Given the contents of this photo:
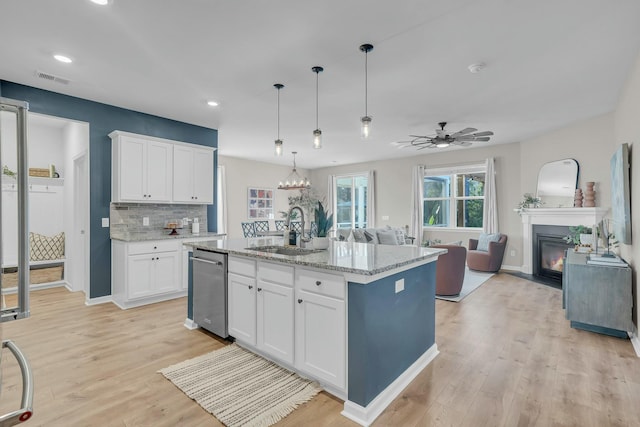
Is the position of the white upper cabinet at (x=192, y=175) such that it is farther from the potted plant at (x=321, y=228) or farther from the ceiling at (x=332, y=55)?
the potted plant at (x=321, y=228)

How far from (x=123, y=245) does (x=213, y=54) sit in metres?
2.65

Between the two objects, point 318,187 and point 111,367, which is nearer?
point 111,367

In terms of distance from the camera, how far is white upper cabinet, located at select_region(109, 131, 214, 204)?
14.0 ft

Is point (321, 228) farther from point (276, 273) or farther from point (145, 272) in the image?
point (145, 272)

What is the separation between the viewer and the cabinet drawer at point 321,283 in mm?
2041

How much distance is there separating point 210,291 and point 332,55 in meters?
2.49

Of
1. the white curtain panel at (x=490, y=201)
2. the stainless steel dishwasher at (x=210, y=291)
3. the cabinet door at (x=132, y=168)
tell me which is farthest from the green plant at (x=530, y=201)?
the cabinet door at (x=132, y=168)

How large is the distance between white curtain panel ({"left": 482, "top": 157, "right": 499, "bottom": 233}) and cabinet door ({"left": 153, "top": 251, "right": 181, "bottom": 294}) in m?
6.01

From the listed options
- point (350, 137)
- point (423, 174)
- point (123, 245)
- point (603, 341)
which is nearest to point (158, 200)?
point (123, 245)

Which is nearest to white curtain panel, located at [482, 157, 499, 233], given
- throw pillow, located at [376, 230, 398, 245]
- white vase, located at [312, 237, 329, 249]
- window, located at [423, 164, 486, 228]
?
window, located at [423, 164, 486, 228]

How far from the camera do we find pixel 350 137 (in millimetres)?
6152

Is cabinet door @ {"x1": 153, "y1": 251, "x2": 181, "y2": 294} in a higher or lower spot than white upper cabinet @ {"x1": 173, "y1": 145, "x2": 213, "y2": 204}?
lower

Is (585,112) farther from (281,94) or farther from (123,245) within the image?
(123,245)

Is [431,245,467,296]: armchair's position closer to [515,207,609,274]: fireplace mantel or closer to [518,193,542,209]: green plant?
[515,207,609,274]: fireplace mantel
